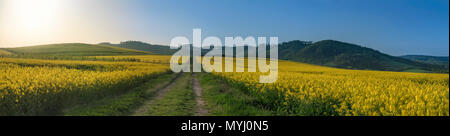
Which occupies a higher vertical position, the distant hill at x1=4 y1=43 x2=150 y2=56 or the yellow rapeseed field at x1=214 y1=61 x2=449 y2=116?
the distant hill at x1=4 y1=43 x2=150 y2=56

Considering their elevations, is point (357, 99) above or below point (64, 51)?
below

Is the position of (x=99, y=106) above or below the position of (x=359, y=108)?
below

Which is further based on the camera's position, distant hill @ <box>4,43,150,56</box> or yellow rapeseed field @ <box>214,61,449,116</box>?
distant hill @ <box>4,43,150,56</box>

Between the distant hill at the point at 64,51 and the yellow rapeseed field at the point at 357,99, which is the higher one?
Result: the distant hill at the point at 64,51

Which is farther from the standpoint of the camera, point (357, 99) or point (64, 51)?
point (64, 51)

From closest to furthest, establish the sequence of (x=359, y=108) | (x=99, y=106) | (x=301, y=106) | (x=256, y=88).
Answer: (x=359, y=108), (x=301, y=106), (x=99, y=106), (x=256, y=88)

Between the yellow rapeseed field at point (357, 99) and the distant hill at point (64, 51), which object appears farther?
the distant hill at point (64, 51)
